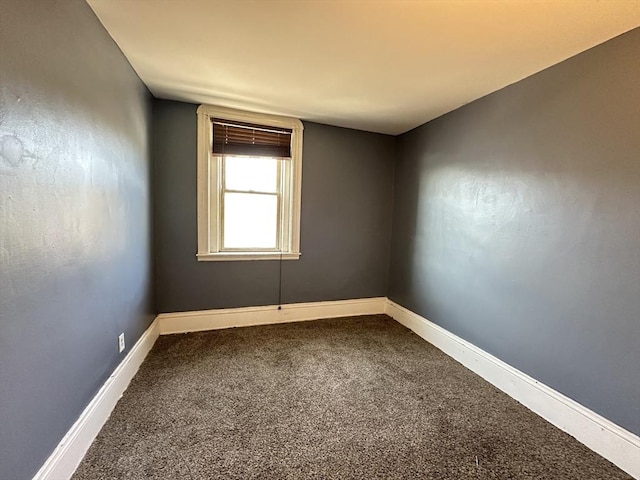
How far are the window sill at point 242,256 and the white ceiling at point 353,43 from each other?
151 cm

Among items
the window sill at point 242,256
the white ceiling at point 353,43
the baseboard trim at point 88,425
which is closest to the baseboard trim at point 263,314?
the window sill at point 242,256

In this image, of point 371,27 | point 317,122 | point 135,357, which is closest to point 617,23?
point 371,27

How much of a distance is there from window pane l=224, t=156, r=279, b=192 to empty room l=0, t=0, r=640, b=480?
0.11ft

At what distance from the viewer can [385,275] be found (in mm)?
3697

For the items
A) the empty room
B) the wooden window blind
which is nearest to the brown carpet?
the empty room

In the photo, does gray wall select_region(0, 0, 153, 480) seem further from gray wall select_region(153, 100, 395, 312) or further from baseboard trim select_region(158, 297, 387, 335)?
baseboard trim select_region(158, 297, 387, 335)

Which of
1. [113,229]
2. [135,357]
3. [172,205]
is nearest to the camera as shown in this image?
[113,229]

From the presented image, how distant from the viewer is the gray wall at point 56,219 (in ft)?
3.26

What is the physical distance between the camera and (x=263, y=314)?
3.25 m

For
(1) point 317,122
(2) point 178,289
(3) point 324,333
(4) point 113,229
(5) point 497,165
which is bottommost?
(3) point 324,333

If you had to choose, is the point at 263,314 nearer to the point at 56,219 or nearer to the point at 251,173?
the point at 251,173

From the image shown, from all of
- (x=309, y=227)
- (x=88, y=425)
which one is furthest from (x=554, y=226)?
(x=88, y=425)

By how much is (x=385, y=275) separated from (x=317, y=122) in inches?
79.3

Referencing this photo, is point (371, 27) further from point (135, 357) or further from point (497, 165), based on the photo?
point (135, 357)
